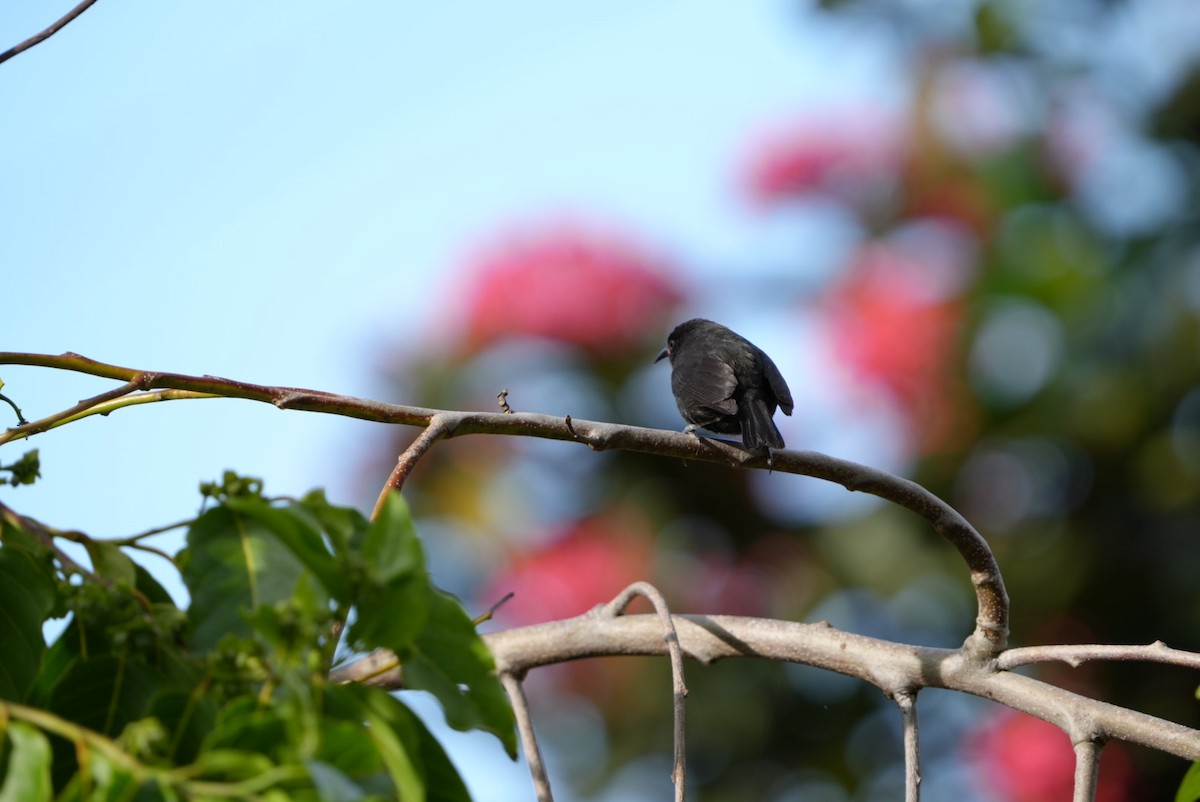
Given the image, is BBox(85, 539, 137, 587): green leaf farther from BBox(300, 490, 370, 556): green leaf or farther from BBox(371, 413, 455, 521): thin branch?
BBox(371, 413, 455, 521): thin branch

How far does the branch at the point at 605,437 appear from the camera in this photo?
176 centimetres

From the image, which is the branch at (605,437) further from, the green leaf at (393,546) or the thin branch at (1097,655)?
the green leaf at (393,546)

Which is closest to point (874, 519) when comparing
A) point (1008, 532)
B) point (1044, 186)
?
point (1008, 532)

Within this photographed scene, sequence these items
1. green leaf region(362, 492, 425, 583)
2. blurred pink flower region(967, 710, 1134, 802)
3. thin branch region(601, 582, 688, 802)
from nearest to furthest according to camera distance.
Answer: green leaf region(362, 492, 425, 583) < thin branch region(601, 582, 688, 802) < blurred pink flower region(967, 710, 1134, 802)

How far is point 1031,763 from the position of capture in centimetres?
534

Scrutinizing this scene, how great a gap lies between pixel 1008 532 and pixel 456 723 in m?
5.12

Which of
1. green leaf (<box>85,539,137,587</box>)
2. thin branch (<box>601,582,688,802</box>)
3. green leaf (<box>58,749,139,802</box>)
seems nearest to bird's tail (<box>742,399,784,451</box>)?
thin branch (<box>601,582,688,802</box>)

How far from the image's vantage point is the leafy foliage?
3.25 ft

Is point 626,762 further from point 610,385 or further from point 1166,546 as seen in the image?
point 1166,546

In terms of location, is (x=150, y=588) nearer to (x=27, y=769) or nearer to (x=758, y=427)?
(x=27, y=769)

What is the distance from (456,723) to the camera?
1.32 meters

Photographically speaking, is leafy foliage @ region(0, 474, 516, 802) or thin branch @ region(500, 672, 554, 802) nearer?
leafy foliage @ region(0, 474, 516, 802)

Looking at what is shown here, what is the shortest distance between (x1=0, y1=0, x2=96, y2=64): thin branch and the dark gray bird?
199 centimetres

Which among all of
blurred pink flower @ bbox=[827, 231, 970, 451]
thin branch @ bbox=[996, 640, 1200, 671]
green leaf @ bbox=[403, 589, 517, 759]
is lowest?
green leaf @ bbox=[403, 589, 517, 759]
